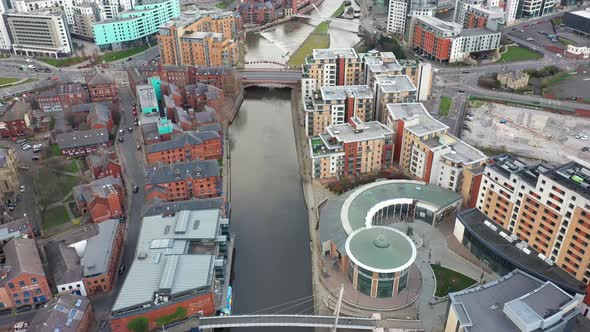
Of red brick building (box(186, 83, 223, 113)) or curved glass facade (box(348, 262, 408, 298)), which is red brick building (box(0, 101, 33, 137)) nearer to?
red brick building (box(186, 83, 223, 113))

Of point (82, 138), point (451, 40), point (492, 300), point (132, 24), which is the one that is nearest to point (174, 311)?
point (492, 300)

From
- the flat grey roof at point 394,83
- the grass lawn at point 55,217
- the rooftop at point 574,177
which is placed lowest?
the grass lawn at point 55,217

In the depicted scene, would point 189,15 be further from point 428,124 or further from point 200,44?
point 428,124

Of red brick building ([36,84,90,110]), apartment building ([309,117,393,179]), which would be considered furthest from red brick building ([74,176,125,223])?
red brick building ([36,84,90,110])

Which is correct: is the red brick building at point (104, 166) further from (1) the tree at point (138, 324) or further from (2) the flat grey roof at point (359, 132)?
(2) the flat grey roof at point (359, 132)

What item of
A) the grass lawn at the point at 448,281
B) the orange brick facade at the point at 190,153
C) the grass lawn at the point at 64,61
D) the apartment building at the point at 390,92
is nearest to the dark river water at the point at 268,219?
the orange brick facade at the point at 190,153

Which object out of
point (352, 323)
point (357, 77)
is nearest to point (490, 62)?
point (357, 77)

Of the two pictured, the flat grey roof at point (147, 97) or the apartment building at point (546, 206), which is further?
the flat grey roof at point (147, 97)
